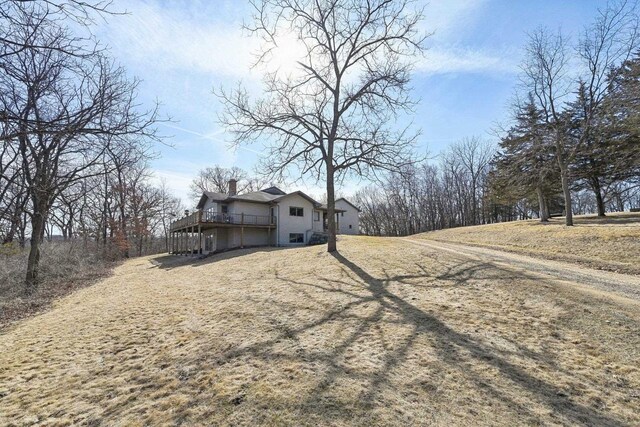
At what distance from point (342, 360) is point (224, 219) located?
948 inches

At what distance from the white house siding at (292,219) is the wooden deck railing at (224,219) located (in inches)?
39.2

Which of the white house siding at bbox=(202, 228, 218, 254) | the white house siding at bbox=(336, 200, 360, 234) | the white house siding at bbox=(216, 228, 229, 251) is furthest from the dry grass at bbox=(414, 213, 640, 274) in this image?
the white house siding at bbox=(202, 228, 218, 254)

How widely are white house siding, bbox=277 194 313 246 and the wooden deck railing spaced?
3.26 feet

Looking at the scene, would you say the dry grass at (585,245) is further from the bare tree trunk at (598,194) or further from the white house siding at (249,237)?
the white house siding at (249,237)

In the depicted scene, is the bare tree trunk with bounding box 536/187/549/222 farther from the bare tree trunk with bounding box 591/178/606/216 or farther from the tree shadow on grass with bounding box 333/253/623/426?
the tree shadow on grass with bounding box 333/253/623/426

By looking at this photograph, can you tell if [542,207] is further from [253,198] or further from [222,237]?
[222,237]

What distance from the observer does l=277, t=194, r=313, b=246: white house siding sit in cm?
2840

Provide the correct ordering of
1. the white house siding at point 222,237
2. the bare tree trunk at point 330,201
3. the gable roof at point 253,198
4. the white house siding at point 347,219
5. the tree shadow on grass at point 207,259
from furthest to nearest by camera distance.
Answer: the white house siding at point 347,219 < the white house siding at point 222,237 < the gable roof at point 253,198 < the tree shadow on grass at point 207,259 < the bare tree trunk at point 330,201

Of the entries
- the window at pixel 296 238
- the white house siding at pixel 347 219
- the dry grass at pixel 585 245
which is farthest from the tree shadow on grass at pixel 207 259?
the white house siding at pixel 347 219

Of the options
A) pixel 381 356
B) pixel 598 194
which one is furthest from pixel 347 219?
pixel 381 356

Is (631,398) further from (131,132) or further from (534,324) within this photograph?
(131,132)

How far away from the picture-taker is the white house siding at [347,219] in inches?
1612

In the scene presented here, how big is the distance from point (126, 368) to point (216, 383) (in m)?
1.76

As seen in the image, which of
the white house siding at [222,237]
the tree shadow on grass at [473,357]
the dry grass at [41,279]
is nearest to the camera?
the tree shadow on grass at [473,357]
